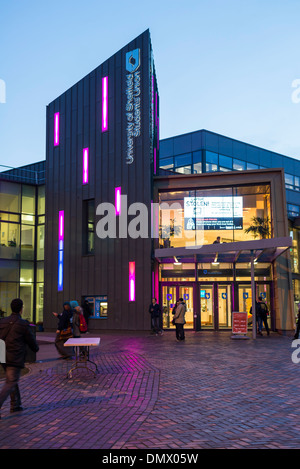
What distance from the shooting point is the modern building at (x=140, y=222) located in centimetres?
2277

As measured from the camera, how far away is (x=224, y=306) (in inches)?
912

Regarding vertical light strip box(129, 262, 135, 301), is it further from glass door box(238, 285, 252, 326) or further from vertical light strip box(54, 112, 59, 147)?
vertical light strip box(54, 112, 59, 147)

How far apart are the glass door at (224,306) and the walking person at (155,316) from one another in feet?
10.5

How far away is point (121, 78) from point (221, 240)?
9476 millimetres

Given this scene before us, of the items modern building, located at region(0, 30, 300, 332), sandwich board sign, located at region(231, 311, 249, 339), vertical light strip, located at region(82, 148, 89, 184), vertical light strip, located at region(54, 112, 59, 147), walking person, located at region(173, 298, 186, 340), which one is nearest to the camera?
walking person, located at region(173, 298, 186, 340)

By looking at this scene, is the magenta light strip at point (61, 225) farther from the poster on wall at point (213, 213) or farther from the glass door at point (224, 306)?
the glass door at point (224, 306)

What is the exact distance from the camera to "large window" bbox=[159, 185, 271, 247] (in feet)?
76.3

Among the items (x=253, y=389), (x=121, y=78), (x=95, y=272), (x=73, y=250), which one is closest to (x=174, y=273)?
(x=95, y=272)

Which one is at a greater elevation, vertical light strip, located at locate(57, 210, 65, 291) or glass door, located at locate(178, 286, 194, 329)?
vertical light strip, located at locate(57, 210, 65, 291)

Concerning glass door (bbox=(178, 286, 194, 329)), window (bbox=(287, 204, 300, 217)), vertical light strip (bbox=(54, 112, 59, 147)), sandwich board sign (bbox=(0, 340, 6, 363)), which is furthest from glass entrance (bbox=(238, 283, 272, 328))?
window (bbox=(287, 204, 300, 217))

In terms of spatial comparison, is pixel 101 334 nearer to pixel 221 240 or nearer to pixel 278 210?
pixel 221 240

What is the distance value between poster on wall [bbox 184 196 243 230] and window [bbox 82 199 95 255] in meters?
4.85

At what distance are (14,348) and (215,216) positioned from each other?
57.4 feet

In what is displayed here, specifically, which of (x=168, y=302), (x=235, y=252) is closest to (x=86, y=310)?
(x=168, y=302)
